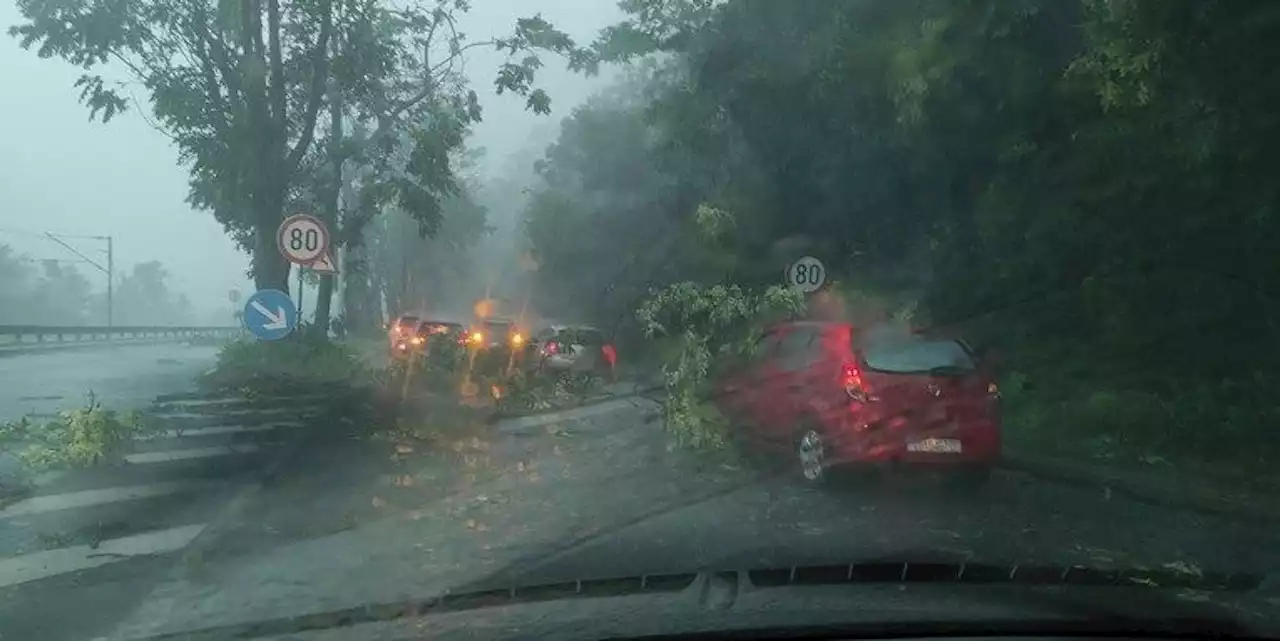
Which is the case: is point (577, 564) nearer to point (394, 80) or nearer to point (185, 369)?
point (394, 80)

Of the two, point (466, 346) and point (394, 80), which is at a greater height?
point (394, 80)

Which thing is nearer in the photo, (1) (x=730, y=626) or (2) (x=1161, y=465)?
(1) (x=730, y=626)

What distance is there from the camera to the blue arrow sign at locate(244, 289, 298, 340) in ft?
41.7

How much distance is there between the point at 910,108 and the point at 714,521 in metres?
6.63

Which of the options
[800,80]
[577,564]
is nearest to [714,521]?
[577,564]

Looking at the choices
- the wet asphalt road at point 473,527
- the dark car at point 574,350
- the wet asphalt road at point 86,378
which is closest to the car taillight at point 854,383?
the wet asphalt road at point 473,527

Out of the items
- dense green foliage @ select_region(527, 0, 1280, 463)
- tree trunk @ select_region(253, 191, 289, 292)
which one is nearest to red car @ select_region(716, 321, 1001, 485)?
dense green foliage @ select_region(527, 0, 1280, 463)

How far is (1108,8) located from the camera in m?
10.6

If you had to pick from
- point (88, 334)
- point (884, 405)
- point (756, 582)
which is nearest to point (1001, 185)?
point (884, 405)

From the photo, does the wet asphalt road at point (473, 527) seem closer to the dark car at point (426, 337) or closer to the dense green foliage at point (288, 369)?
the dense green foliage at point (288, 369)

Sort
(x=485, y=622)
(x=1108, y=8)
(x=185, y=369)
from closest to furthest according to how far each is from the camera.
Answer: (x=485, y=622) < (x=1108, y=8) < (x=185, y=369)

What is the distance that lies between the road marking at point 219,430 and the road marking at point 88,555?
455cm

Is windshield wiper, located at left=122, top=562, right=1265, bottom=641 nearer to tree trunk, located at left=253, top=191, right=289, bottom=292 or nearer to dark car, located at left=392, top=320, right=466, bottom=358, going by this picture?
tree trunk, located at left=253, top=191, right=289, bottom=292

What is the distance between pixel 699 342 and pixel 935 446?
3.91m
